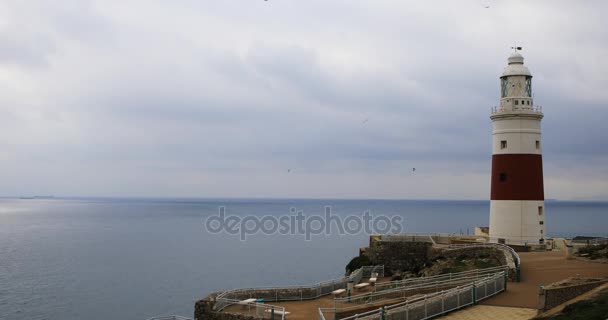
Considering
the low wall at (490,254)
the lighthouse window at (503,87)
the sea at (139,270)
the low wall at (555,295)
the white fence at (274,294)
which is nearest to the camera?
the low wall at (555,295)

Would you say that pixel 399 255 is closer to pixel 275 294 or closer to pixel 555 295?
pixel 275 294

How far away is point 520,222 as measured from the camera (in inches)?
1448

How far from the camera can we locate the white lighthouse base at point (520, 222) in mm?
36750

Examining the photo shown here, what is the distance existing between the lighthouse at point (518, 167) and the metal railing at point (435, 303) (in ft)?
54.5

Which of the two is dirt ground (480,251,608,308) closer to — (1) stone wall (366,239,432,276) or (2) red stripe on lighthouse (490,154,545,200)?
(2) red stripe on lighthouse (490,154,545,200)

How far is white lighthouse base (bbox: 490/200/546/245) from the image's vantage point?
36.8 meters

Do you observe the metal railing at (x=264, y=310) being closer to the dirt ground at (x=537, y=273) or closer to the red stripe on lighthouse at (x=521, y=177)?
the dirt ground at (x=537, y=273)

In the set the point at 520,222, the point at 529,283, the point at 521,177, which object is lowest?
the point at 529,283

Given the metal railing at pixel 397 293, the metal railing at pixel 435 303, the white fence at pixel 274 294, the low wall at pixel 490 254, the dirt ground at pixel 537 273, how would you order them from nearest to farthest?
the metal railing at pixel 435 303 < the dirt ground at pixel 537 273 < the metal railing at pixel 397 293 < the white fence at pixel 274 294 < the low wall at pixel 490 254

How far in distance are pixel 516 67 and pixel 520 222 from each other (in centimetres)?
1057

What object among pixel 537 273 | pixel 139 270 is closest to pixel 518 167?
pixel 537 273

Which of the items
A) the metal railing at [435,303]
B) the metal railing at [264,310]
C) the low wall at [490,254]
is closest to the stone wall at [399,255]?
the low wall at [490,254]

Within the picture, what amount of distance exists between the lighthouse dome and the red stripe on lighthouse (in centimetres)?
566

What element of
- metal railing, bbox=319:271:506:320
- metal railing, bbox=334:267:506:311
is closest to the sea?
metal railing, bbox=334:267:506:311
